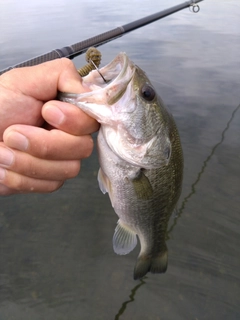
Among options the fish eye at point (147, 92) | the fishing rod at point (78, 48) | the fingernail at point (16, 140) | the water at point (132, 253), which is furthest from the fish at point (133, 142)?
the water at point (132, 253)

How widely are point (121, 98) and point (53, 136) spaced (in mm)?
378

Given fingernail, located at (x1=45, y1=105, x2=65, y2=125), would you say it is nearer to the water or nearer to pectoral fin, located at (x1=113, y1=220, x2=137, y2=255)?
pectoral fin, located at (x1=113, y1=220, x2=137, y2=255)

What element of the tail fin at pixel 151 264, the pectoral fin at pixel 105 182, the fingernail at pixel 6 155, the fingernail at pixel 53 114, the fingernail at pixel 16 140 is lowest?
the tail fin at pixel 151 264

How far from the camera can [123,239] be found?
6.86 ft

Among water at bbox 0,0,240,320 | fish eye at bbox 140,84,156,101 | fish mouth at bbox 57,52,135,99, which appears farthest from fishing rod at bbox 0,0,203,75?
water at bbox 0,0,240,320

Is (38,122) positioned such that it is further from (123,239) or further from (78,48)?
(78,48)

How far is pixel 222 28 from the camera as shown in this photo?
11.7m

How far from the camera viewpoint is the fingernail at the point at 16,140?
1423 mm

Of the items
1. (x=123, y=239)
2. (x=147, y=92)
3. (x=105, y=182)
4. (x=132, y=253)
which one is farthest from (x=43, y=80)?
(x=132, y=253)

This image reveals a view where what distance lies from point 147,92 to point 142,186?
1.73 feet

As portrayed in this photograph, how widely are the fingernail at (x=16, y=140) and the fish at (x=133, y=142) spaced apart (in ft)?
0.92

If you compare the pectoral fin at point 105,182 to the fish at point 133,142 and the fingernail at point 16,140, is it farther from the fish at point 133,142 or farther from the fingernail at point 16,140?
the fingernail at point 16,140

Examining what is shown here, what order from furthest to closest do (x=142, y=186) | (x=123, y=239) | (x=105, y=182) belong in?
(x=123, y=239)
(x=105, y=182)
(x=142, y=186)

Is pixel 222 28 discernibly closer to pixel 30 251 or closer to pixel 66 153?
pixel 30 251
